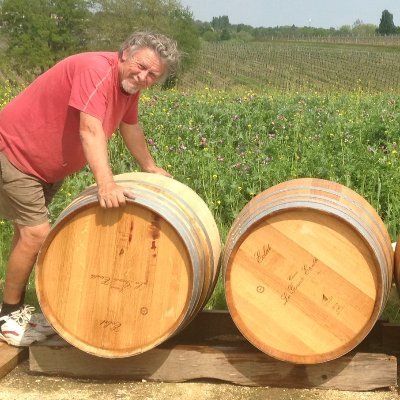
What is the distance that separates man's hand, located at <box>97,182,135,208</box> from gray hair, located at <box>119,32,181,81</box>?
726 millimetres

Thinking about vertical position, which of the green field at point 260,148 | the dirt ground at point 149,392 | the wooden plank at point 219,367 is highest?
the green field at point 260,148

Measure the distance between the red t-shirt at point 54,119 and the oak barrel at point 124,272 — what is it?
378 millimetres

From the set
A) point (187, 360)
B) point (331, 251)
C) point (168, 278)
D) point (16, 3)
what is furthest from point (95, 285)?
point (16, 3)

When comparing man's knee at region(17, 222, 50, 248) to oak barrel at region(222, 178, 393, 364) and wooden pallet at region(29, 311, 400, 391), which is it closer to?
wooden pallet at region(29, 311, 400, 391)

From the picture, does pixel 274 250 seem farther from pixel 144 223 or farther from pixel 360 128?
pixel 360 128

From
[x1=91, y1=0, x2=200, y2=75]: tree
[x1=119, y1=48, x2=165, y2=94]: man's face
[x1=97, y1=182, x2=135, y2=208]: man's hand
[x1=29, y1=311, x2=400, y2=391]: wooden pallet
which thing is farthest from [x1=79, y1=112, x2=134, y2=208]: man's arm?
[x1=91, y1=0, x2=200, y2=75]: tree

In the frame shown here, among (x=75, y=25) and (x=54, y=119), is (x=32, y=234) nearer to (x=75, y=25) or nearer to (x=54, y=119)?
(x=54, y=119)

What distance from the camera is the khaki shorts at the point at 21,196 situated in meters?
4.00

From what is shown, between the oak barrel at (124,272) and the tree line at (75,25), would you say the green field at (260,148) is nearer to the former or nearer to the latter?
the oak barrel at (124,272)

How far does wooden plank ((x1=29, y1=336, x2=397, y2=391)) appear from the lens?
381 centimetres

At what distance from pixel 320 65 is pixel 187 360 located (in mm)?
42615

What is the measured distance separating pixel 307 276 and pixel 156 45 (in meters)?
1.40

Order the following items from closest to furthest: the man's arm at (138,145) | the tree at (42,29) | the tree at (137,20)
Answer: the man's arm at (138,145) → the tree at (42,29) → the tree at (137,20)

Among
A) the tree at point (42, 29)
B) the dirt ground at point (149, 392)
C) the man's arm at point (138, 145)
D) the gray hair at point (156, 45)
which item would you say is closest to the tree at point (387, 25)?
the tree at point (42, 29)
